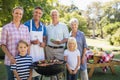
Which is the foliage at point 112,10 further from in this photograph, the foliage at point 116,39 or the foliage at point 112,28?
the foliage at point 116,39

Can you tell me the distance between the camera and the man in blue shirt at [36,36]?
5582mm

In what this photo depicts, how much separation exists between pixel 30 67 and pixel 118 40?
70.2ft

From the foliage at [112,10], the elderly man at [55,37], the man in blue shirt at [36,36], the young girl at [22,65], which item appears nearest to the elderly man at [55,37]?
the elderly man at [55,37]

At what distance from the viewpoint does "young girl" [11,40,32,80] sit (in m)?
5.16

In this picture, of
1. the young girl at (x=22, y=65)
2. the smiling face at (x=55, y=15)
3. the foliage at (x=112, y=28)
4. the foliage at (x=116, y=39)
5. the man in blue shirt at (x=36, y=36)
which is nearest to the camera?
the young girl at (x=22, y=65)

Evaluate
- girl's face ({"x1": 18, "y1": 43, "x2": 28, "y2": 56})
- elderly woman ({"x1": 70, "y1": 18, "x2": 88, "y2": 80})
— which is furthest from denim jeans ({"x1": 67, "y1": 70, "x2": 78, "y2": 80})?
girl's face ({"x1": 18, "y1": 43, "x2": 28, "y2": 56})

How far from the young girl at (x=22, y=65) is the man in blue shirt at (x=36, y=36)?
0.30 meters

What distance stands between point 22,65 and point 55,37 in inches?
42.1

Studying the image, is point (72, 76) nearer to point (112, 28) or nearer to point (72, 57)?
point (72, 57)

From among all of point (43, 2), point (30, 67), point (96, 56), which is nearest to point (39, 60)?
point (30, 67)

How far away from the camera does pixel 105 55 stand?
963cm

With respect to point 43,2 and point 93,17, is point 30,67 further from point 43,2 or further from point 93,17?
point 93,17

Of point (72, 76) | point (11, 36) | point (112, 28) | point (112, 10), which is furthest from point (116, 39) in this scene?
point (112, 10)

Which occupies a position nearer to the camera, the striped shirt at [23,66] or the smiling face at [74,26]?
the striped shirt at [23,66]
